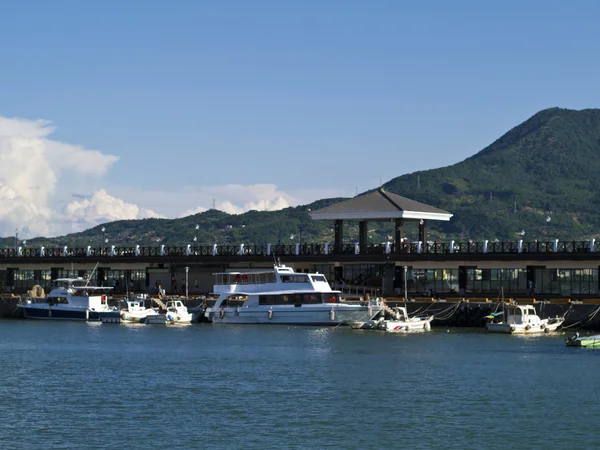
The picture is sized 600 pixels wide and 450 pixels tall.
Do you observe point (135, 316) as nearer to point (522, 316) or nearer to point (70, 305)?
point (70, 305)

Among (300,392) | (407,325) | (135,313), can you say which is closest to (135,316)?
(135,313)

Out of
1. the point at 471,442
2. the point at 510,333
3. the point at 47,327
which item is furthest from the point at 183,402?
the point at 47,327

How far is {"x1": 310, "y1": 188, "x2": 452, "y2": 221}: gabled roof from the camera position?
12500 cm

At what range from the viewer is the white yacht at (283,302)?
106 metres

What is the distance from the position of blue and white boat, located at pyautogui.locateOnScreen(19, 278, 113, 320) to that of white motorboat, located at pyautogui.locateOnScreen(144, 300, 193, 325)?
22.5ft

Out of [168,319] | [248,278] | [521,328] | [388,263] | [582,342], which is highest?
[388,263]

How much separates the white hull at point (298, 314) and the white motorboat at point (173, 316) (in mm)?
3962

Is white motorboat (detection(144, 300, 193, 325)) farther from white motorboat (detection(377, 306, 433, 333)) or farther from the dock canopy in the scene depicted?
white motorboat (detection(377, 306, 433, 333))

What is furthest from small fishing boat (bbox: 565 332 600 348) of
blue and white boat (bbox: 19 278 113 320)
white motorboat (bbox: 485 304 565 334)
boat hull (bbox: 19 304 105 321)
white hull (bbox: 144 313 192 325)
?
boat hull (bbox: 19 304 105 321)

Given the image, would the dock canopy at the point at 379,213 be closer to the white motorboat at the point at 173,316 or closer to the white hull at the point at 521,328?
the white motorboat at the point at 173,316

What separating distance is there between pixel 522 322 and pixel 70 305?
52180mm

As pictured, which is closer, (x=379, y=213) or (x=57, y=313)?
(x=57, y=313)

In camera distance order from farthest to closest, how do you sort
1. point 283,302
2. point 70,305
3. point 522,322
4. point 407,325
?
point 70,305 < point 283,302 < point 407,325 < point 522,322

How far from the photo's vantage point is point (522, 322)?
327 ft
